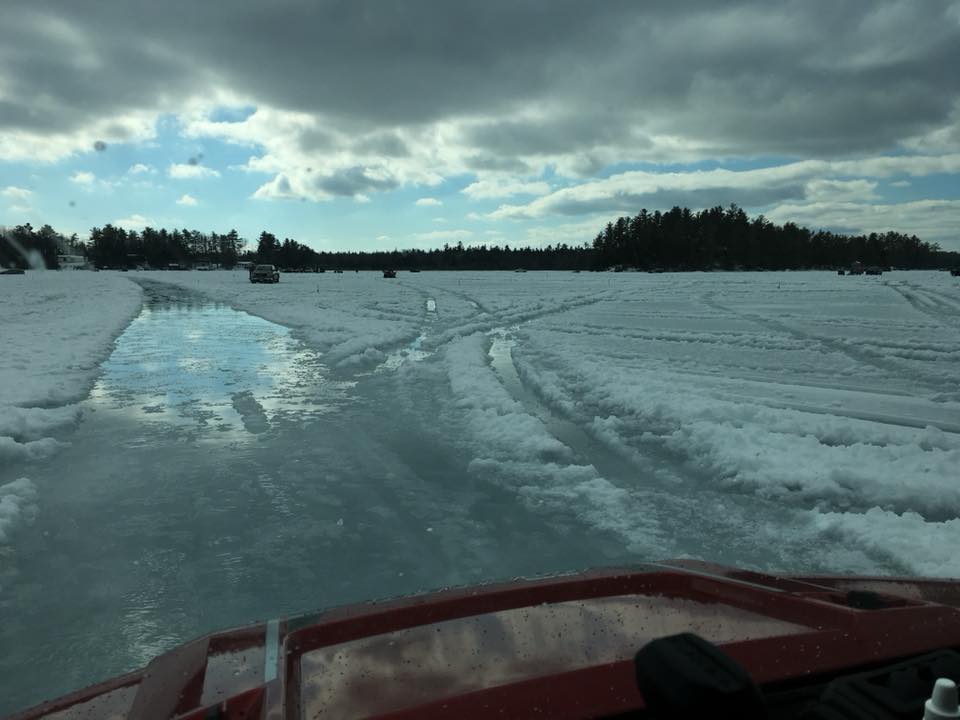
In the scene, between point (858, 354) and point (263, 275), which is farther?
point (263, 275)

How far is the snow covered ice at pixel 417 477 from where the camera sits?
4.05 metres

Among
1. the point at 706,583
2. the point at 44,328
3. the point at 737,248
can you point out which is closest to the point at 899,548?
the point at 706,583

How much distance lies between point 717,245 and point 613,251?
19811 millimetres

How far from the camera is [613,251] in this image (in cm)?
12594

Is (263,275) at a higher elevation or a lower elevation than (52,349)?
higher

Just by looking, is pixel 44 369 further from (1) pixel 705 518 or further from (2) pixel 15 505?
(1) pixel 705 518

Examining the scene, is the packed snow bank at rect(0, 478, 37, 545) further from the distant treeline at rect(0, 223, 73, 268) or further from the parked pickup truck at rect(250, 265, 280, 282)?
the distant treeline at rect(0, 223, 73, 268)

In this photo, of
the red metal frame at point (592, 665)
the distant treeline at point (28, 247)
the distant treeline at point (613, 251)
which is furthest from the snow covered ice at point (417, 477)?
the distant treeline at point (28, 247)

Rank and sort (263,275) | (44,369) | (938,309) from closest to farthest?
(44,369) < (938,309) < (263,275)

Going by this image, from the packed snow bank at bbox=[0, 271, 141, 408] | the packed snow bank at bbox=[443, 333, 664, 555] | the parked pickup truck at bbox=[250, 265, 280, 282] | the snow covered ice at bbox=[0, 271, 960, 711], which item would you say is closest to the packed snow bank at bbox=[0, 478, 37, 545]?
the snow covered ice at bbox=[0, 271, 960, 711]

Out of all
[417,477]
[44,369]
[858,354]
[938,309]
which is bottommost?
[417,477]

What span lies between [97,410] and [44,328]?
485 inches

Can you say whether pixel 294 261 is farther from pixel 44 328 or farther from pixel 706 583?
pixel 706 583

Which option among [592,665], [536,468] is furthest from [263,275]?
[592,665]
